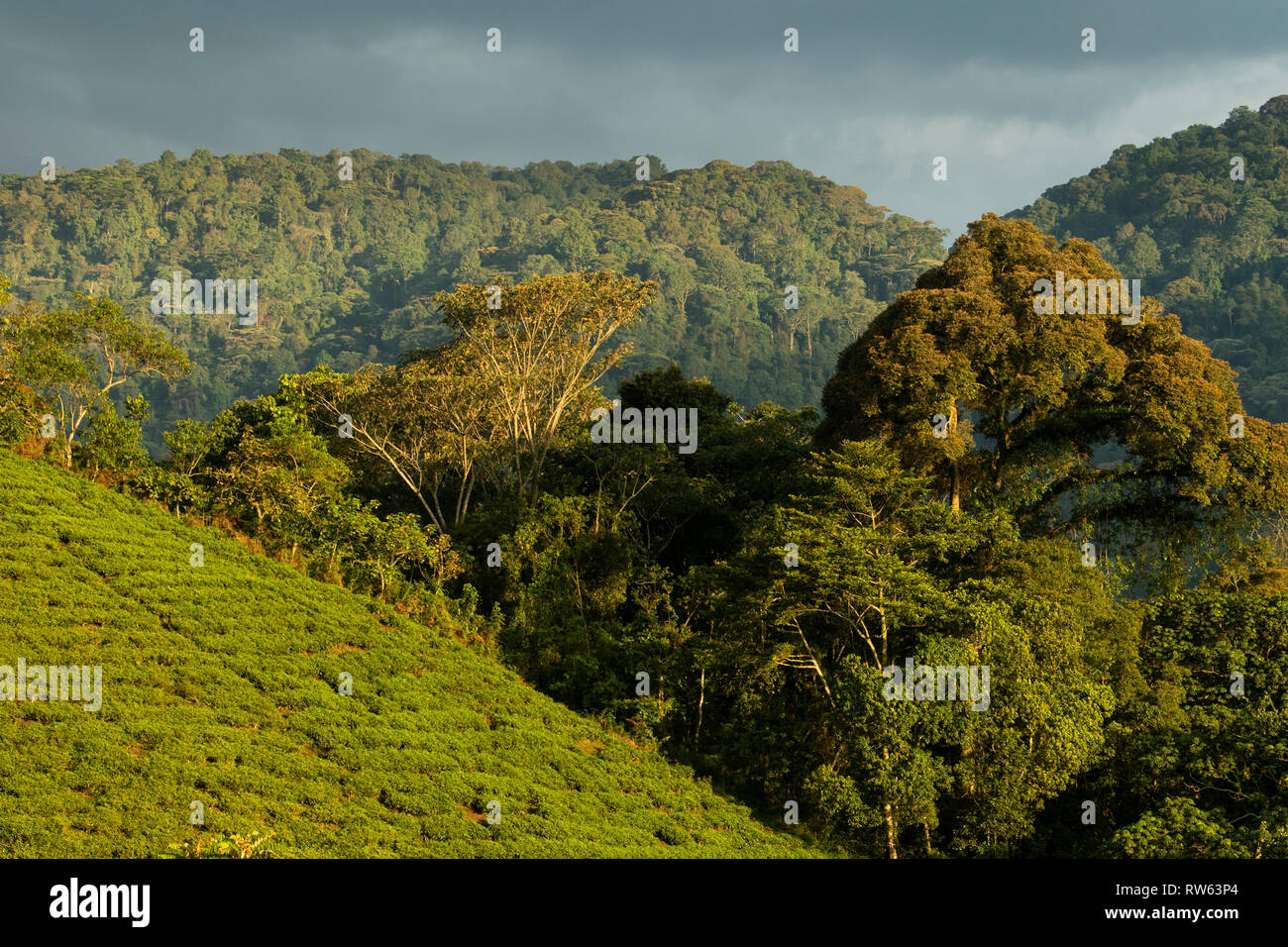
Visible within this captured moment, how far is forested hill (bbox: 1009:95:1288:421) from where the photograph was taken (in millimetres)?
107500

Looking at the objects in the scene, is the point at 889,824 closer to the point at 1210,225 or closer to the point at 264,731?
the point at 264,731

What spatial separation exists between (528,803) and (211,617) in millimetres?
6783

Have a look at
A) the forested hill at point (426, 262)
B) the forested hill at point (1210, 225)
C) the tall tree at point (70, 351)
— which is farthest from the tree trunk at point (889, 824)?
the forested hill at point (426, 262)

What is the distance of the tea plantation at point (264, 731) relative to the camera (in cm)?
1427

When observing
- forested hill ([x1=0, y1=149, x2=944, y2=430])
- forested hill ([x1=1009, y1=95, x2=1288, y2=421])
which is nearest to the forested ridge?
forested hill ([x1=1009, y1=95, x2=1288, y2=421])

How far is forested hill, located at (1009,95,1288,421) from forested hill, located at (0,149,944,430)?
2729cm

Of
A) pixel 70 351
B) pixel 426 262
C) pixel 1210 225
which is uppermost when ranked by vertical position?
pixel 426 262

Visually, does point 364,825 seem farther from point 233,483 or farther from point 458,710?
point 233,483

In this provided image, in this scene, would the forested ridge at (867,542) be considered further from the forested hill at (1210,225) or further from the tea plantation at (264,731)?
the forested hill at (1210,225)

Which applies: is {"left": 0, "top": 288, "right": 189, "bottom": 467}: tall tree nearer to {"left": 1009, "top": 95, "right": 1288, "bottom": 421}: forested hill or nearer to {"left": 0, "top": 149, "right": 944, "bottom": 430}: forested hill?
{"left": 1009, "top": 95, "right": 1288, "bottom": 421}: forested hill

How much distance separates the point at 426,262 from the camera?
199250 mm

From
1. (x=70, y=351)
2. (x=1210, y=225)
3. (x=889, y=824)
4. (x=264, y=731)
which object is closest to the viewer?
(x=264, y=731)

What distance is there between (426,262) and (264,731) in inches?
7415

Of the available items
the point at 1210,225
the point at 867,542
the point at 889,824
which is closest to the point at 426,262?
the point at 1210,225
